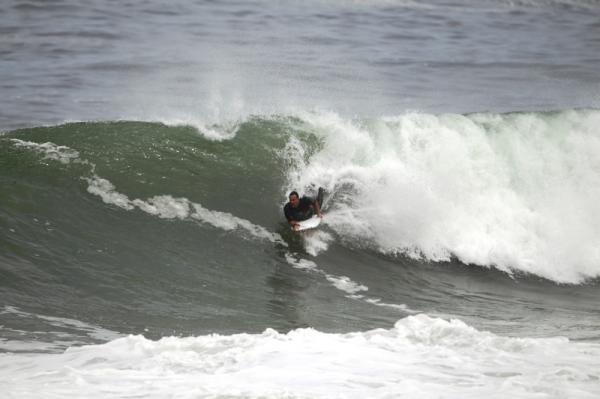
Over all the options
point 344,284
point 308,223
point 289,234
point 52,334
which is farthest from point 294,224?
point 52,334

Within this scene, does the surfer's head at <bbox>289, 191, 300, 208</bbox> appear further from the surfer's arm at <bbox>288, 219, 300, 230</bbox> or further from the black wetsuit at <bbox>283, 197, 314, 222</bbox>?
the surfer's arm at <bbox>288, 219, 300, 230</bbox>

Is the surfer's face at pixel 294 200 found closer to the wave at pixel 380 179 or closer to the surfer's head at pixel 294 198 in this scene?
the surfer's head at pixel 294 198

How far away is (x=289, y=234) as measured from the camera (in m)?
13.0

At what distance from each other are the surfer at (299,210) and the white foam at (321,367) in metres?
3.81

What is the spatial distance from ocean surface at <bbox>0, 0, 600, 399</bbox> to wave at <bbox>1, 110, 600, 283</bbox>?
43mm

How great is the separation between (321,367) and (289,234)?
18.1ft

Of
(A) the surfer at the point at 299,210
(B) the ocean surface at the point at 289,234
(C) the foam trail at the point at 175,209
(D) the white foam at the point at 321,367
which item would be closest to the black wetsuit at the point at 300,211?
(A) the surfer at the point at 299,210

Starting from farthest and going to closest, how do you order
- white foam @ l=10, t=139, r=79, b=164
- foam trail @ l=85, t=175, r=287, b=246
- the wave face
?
white foam @ l=10, t=139, r=79, b=164 → foam trail @ l=85, t=175, r=287, b=246 → the wave face

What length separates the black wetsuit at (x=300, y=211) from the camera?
12.4m

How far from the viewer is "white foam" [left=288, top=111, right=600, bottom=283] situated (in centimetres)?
1353

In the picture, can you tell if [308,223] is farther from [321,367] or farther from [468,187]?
[321,367]

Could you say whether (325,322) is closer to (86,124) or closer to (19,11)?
(86,124)

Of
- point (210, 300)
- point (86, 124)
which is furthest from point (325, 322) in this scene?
point (86, 124)

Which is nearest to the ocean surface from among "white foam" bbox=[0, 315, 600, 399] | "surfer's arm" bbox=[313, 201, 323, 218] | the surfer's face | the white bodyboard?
"white foam" bbox=[0, 315, 600, 399]
